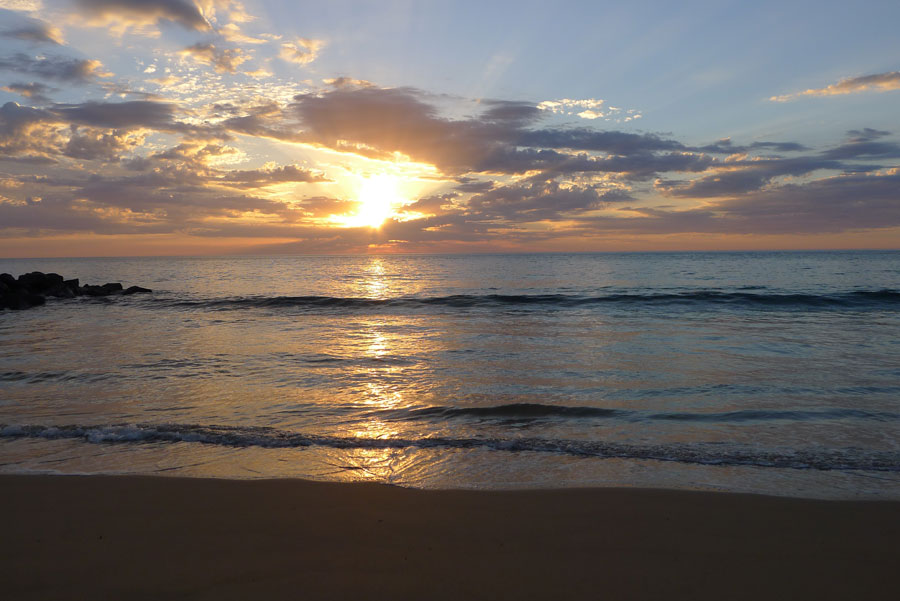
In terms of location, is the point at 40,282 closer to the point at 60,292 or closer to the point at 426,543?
the point at 60,292

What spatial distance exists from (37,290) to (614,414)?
4148 cm

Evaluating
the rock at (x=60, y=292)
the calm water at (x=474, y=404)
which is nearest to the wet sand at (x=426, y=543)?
the calm water at (x=474, y=404)

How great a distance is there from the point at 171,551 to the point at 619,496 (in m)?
4.43

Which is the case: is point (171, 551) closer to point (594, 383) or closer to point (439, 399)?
point (439, 399)

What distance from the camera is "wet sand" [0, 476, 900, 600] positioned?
3854mm

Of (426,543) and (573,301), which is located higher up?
(573,301)

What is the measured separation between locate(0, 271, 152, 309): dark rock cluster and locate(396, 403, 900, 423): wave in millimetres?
31001

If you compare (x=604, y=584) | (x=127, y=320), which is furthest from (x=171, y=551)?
(x=127, y=320)

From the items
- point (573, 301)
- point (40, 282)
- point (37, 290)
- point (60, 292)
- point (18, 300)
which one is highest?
point (40, 282)

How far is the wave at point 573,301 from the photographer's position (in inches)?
1131

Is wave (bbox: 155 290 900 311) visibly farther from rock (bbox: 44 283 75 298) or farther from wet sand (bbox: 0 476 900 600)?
wet sand (bbox: 0 476 900 600)

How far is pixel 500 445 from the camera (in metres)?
7.34

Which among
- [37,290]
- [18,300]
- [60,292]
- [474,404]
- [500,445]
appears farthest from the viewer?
[37,290]

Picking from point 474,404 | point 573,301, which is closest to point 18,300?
point 474,404
